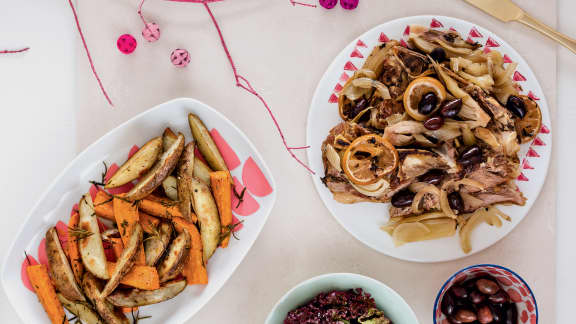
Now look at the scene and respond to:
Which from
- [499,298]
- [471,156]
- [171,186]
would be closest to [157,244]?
[171,186]

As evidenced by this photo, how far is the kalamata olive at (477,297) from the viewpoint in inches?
51.9

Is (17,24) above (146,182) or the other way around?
above

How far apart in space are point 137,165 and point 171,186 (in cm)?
12

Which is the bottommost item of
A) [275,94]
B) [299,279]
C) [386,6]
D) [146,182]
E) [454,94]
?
[299,279]

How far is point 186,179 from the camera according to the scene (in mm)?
1315

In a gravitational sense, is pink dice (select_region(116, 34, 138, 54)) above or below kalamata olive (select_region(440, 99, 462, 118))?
above

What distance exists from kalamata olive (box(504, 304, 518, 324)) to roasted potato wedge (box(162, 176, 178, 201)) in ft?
3.50

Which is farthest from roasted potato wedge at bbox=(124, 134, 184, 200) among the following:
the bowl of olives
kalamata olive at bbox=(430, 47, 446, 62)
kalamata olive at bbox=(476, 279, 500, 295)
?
kalamata olive at bbox=(476, 279, 500, 295)

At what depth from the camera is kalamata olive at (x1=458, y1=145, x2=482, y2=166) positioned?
119cm

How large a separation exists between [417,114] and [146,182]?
791 mm

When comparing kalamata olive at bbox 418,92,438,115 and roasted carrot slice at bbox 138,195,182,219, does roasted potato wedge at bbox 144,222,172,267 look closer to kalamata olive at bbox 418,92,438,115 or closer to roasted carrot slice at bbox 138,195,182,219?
roasted carrot slice at bbox 138,195,182,219

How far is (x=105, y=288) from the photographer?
127cm

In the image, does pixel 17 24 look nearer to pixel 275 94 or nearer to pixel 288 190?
pixel 275 94

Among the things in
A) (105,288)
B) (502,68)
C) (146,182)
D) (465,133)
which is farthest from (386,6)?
(105,288)
